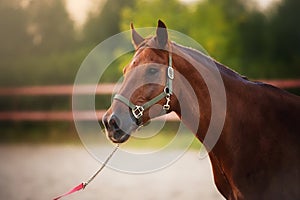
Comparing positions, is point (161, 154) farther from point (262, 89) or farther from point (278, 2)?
point (278, 2)

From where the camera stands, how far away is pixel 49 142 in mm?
11969

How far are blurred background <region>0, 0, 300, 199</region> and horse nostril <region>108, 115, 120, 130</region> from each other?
6.66 metres

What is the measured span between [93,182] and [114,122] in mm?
4325

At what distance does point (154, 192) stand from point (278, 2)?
8030 mm

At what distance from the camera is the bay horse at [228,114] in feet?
10.2

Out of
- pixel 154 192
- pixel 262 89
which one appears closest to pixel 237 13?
pixel 154 192

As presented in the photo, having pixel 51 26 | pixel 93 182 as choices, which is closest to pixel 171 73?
pixel 93 182

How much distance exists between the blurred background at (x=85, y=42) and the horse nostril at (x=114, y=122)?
666 centimetres

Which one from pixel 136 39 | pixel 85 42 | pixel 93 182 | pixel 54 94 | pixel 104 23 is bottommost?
pixel 136 39

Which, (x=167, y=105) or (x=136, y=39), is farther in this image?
(x=136, y=39)

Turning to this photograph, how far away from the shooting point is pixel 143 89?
315 centimetres

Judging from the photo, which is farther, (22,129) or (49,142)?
(22,129)

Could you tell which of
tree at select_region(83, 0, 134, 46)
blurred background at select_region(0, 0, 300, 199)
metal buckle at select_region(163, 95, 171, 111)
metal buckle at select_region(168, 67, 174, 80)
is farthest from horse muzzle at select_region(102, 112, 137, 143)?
tree at select_region(83, 0, 134, 46)

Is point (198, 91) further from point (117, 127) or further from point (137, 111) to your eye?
point (117, 127)
